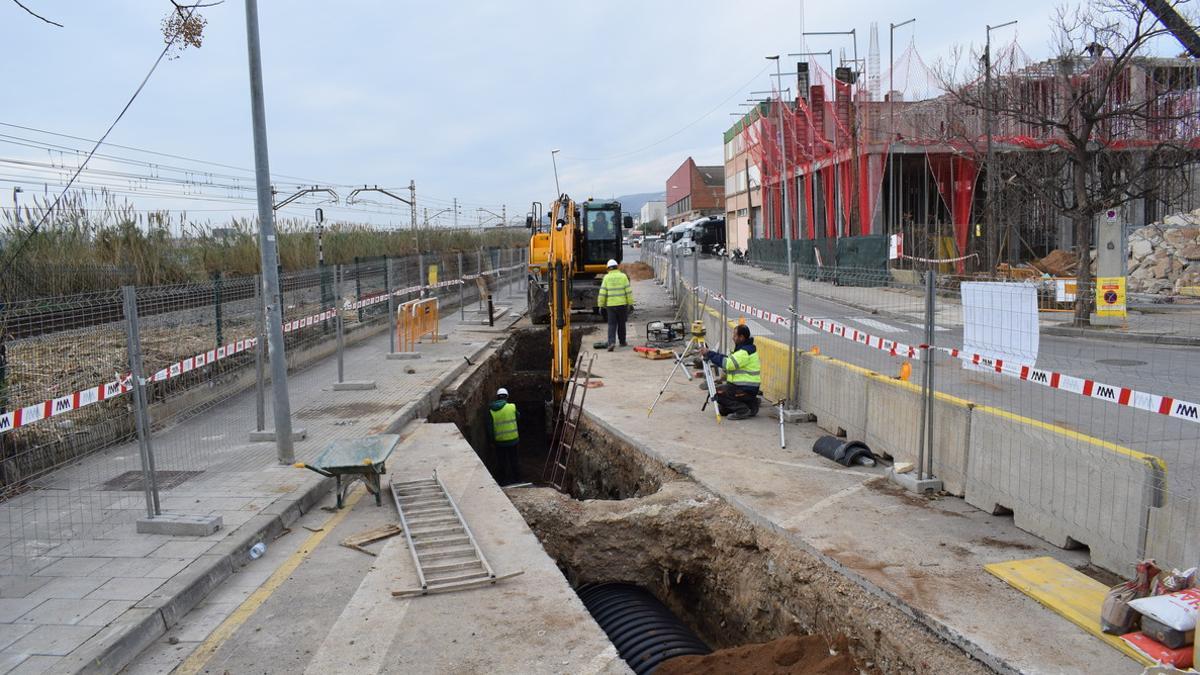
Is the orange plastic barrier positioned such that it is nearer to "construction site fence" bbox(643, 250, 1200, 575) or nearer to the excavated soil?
"construction site fence" bbox(643, 250, 1200, 575)

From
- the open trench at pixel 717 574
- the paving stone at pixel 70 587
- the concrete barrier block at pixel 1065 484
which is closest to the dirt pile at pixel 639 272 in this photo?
the open trench at pixel 717 574

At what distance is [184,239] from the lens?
16.5 meters

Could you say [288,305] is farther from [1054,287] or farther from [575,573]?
[1054,287]

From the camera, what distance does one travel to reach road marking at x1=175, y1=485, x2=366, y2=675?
4625mm

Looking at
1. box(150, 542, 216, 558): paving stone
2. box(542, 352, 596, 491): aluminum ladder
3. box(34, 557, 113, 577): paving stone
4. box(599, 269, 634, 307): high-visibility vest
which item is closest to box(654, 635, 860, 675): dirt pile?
box(150, 542, 216, 558): paving stone

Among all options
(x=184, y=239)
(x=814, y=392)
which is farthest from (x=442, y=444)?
(x=184, y=239)

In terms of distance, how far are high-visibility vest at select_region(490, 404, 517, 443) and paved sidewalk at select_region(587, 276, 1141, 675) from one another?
2.59 meters

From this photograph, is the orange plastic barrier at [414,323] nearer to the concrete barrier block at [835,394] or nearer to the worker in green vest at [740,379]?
the worker in green vest at [740,379]

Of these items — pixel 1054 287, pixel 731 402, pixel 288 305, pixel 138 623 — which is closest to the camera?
pixel 138 623

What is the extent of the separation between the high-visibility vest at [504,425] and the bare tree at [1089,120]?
9.82m

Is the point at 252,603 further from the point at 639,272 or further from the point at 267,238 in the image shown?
the point at 639,272

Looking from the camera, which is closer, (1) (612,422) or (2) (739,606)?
(2) (739,606)

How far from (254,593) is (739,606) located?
3858mm

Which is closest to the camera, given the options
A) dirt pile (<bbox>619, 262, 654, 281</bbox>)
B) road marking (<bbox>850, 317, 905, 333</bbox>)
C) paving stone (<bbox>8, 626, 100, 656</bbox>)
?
paving stone (<bbox>8, 626, 100, 656</bbox>)
